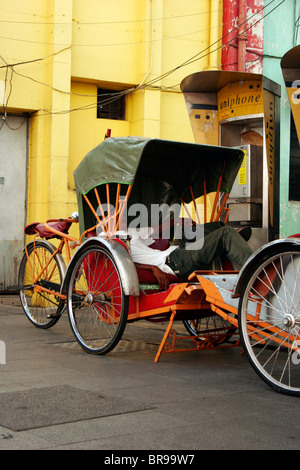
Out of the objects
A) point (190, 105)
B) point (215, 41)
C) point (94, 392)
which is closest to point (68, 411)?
point (94, 392)

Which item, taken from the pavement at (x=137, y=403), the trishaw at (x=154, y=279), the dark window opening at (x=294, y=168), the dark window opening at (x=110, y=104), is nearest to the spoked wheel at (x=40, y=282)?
the trishaw at (x=154, y=279)

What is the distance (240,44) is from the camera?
13.3 m

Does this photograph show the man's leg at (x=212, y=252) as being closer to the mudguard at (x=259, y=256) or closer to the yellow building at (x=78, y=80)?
the mudguard at (x=259, y=256)

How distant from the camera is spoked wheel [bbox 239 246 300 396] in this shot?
483cm

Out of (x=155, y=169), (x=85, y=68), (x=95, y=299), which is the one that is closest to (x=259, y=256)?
(x=95, y=299)

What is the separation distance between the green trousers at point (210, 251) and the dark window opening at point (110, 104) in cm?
733

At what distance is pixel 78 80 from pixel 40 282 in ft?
19.8

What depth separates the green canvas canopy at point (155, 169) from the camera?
21.6 ft

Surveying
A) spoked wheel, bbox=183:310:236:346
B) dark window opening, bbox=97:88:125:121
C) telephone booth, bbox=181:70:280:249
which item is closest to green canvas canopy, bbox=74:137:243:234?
spoked wheel, bbox=183:310:236:346

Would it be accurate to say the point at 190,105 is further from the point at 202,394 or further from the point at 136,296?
the point at 202,394

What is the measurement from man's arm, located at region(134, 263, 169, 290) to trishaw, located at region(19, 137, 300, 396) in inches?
2.6

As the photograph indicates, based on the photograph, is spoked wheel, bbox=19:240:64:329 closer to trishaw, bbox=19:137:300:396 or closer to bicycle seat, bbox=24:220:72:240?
trishaw, bbox=19:137:300:396

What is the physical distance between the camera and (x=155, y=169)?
7.72m

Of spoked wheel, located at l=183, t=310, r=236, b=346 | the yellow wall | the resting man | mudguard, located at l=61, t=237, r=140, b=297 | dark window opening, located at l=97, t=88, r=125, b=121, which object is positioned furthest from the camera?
dark window opening, located at l=97, t=88, r=125, b=121
